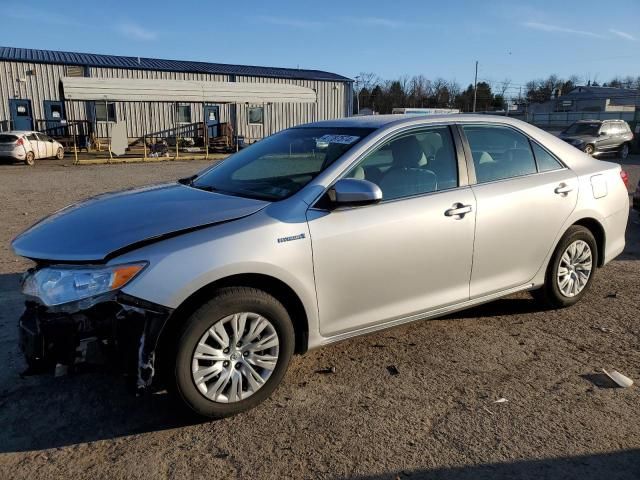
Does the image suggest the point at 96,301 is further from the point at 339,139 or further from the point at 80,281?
the point at 339,139

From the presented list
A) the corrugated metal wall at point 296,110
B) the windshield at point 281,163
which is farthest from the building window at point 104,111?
the windshield at point 281,163

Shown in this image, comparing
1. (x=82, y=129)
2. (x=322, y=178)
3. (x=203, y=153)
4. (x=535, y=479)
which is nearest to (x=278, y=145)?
(x=322, y=178)

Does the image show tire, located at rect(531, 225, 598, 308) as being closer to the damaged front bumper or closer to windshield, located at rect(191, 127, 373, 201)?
windshield, located at rect(191, 127, 373, 201)

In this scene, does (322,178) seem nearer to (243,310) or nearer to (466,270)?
(243,310)

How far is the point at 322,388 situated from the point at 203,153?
26.7 m

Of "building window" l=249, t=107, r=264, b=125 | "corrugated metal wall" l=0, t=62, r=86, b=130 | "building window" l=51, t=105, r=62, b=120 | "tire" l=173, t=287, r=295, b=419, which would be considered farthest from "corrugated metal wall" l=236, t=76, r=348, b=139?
"tire" l=173, t=287, r=295, b=419

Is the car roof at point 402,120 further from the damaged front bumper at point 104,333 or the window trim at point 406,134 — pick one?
the damaged front bumper at point 104,333

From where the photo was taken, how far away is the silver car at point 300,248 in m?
2.77

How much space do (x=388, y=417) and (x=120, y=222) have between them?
6.36ft

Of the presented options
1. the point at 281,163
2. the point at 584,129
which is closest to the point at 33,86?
the point at 584,129

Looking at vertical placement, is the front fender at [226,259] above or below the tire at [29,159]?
above

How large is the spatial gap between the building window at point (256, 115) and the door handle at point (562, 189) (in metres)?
31.8

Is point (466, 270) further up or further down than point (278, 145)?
further down

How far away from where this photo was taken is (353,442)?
2.82 m
